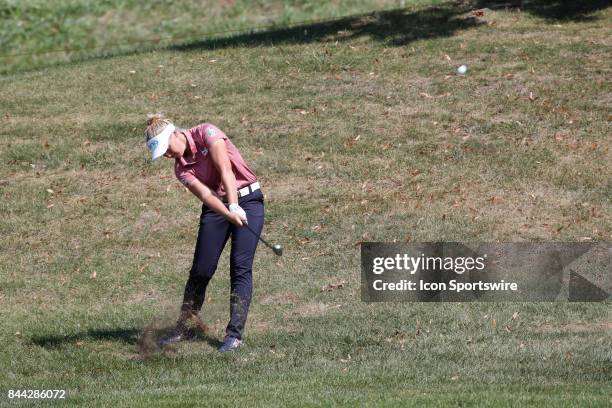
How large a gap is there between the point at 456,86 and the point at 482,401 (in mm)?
9528

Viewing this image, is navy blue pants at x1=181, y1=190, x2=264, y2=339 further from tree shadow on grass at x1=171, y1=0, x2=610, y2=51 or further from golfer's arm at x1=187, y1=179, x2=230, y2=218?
tree shadow on grass at x1=171, y1=0, x2=610, y2=51

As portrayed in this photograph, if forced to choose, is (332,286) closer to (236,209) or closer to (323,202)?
(323,202)

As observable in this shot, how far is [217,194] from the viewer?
860 centimetres

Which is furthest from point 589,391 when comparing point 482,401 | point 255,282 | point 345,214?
point 345,214

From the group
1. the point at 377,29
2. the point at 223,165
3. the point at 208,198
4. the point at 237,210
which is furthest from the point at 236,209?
the point at 377,29

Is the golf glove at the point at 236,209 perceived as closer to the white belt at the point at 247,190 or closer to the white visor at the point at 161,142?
the white belt at the point at 247,190

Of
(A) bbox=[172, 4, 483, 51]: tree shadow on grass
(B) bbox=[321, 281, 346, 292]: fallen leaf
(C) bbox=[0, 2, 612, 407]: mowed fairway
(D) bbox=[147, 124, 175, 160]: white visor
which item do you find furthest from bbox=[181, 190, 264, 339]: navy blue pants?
(A) bbox=[172, 4, 483, 51]: tree shadow on grass

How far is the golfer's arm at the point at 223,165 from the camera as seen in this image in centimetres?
832

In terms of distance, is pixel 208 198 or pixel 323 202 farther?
pixel 323 202

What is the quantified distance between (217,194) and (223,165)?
1.18ft

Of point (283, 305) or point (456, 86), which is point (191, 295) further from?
point (456, 86)

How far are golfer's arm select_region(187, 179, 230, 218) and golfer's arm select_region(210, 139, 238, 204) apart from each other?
0.09 metres

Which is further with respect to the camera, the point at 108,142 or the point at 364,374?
the point at 108,142

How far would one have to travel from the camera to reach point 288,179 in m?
13.7
